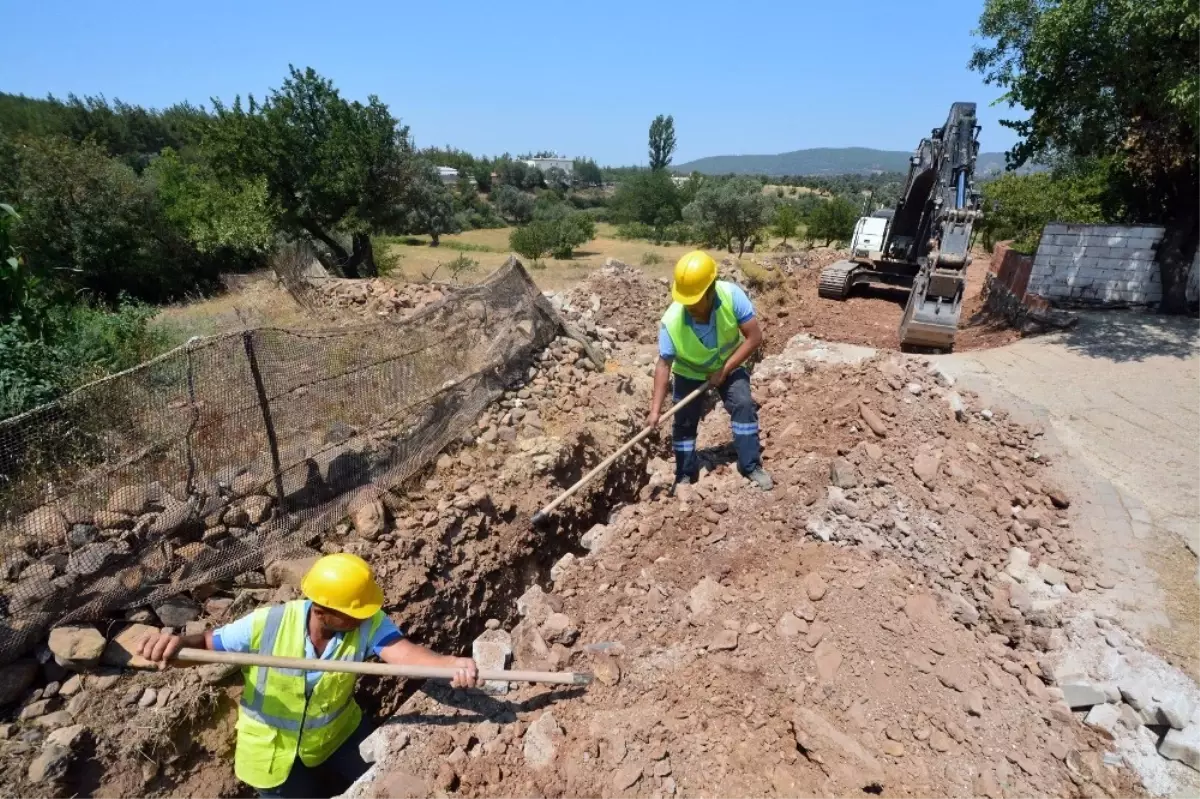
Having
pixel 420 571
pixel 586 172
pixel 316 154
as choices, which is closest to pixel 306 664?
pixel 420 571

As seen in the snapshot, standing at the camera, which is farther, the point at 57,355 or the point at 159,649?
the point at 57,355

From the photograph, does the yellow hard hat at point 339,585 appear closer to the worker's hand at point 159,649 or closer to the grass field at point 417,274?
the worker's hand at point 159,649

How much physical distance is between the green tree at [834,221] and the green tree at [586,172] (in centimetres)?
6903

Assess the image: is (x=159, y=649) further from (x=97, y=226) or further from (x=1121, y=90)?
(x=97, y=226)

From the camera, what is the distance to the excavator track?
456 inches

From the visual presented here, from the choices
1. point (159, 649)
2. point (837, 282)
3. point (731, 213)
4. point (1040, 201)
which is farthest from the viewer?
point (731, 213)

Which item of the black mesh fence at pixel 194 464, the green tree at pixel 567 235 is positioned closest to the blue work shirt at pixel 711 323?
the black mesh fence at pixel 194 464

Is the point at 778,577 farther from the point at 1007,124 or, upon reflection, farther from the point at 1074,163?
the point at 1074,163

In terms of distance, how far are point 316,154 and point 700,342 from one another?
14.7 metres

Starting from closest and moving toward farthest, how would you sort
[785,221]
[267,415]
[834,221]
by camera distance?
1. [267,415]
2. [834,221]
3. [785,221]

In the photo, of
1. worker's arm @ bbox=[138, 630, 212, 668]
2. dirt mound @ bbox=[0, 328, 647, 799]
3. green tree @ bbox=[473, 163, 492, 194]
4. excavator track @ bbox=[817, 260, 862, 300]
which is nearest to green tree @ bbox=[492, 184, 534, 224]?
green tree @ bbox=[473, 163, 492, 194]

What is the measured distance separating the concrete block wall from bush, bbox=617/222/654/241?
3943cm

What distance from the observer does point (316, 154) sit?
1557 cm

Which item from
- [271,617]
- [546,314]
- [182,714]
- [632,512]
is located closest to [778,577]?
[632,512]
